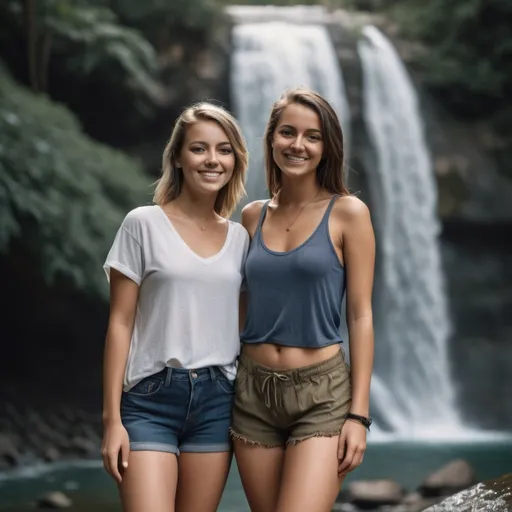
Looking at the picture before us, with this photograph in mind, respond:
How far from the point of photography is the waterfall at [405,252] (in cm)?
1363

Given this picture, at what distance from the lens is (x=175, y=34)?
44.7ft

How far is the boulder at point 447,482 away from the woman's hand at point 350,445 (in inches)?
240

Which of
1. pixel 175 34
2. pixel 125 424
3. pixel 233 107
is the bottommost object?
pixel 125 424

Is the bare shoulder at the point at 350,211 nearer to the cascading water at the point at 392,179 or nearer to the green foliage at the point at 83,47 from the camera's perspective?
the green foliage at the point at 83,47

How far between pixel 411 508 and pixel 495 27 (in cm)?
869

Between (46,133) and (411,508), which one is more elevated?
(46,133)

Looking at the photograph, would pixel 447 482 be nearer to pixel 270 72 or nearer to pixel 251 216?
pixel 251 216

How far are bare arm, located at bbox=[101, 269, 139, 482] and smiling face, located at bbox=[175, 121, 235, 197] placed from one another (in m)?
0.38

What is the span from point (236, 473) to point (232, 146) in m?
7.99

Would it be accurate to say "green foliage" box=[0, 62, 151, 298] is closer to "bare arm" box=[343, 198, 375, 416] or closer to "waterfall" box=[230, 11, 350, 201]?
"waterfall" box=[230, 11, 350, 201]

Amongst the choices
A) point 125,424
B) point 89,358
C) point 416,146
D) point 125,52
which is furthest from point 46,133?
point 125,424

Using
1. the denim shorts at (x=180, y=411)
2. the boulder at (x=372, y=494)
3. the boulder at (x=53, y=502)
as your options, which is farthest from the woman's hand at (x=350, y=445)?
the boulder at (x=53, y=502)

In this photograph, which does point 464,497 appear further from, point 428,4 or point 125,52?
point 428,4

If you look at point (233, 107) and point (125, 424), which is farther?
point (233, 107)
